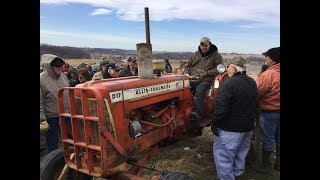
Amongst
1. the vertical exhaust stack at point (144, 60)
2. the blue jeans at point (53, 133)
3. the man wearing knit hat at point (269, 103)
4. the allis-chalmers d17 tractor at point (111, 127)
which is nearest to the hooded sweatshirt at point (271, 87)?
the man wearing knit hat at point (269, 103)

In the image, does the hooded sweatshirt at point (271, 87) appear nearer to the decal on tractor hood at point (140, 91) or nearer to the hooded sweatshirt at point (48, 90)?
the decal on tractor hood at point (140, 91)

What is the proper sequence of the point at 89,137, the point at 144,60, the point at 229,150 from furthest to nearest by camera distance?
1. the point at 229,150
2. the point at 144,60
3. the point at 89,137

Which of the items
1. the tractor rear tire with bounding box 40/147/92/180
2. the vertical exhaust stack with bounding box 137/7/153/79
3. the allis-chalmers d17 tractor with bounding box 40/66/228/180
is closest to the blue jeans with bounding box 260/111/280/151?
the allis-chalmers d17 tractor with bounding box 40/66/228/180

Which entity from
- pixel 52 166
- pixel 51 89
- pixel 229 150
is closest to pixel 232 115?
pixel 229 150

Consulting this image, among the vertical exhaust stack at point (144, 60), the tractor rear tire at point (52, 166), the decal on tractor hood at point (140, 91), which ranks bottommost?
the tractor rear tire at point (52, 166)

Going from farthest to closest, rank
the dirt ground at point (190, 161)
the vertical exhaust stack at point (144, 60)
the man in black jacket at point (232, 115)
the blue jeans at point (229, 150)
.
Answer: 1. the dirt ground at point (190, 161)
2. the blue jeans at point (229, 150)
3. the man in black jacket at point (232, 115)
4. the vertical exhaust stack at point (144, 60)

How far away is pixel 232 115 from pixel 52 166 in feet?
7.87

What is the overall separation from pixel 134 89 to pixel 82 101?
2.39ft

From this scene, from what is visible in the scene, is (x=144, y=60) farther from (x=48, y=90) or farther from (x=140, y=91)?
(x=48, y=90)

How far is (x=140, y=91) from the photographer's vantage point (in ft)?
14.5

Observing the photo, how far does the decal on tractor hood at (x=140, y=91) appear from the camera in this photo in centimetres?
403
